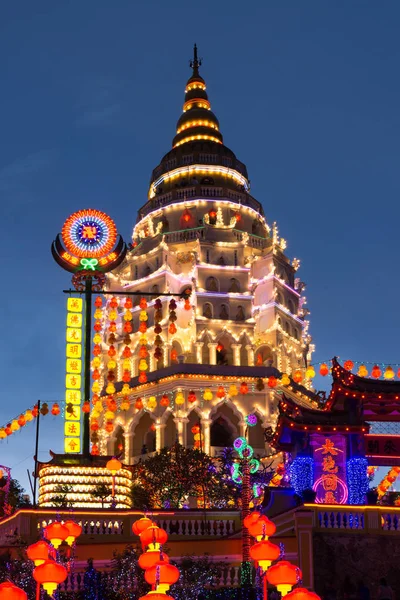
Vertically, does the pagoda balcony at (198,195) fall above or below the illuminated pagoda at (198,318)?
above

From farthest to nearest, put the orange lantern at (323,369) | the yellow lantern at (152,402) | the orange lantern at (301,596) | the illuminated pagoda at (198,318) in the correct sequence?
the illuminated pagoda at (198,318)
the yellow lantern at (152,402)
the orange lantern at (323,369)
the orange lantern at (301,596)

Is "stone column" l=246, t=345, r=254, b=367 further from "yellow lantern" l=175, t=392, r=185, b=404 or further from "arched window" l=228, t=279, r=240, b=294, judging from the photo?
"yellow lantern" l=175, t=392, r=185, b=404

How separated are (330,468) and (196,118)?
4395 cm

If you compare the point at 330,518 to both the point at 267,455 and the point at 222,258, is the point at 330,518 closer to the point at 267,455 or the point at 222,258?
the point at 267,455

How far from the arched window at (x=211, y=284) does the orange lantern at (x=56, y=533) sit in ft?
119

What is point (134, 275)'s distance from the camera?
57.3 m

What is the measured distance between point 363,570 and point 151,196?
4357 cm

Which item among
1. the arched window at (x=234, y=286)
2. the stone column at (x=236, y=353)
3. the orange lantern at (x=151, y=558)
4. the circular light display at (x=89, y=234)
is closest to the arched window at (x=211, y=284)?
the arched window at (x=234, y=286)

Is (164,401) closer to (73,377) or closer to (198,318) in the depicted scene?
(198,318)

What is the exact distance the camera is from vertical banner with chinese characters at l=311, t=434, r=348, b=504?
2503cm

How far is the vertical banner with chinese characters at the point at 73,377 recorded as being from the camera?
36062mm

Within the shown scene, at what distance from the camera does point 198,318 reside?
54.2 metres

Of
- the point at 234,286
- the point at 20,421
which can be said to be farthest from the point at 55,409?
the point at 234,286

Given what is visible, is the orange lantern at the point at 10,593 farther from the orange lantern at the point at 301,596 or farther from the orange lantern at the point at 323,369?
the orange lantern at the point at 323,369
